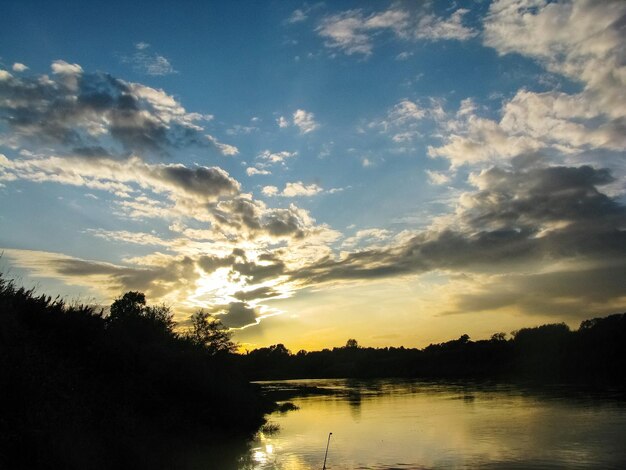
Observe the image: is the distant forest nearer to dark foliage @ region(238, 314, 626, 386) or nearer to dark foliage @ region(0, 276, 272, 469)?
dark foliage @ region(0, 276, 272, 469)

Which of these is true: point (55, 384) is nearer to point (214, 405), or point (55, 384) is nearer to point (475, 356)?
point (214, 405)

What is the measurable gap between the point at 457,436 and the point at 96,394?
26161 mm

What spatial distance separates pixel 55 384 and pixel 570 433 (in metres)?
34.3

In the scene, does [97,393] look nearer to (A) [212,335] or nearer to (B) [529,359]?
(A) [212,335]

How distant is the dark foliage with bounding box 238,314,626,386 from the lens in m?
112

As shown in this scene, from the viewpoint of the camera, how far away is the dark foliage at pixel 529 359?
367 ft

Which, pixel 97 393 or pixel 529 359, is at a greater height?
pixel 529 359

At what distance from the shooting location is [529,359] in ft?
445

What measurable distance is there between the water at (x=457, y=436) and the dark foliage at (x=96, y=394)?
17.4 ft


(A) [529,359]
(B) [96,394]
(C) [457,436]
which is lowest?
(C) [457,436]

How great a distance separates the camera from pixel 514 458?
1178 inches

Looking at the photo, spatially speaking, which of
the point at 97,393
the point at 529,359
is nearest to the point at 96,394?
the point at 97,393

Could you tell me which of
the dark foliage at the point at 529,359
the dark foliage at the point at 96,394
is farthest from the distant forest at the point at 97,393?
the dark foliage at the point at 529,359

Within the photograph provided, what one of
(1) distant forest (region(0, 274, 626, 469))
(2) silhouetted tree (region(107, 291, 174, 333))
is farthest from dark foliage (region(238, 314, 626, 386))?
(1) distant forest (region(0, 274, 626, 469))
